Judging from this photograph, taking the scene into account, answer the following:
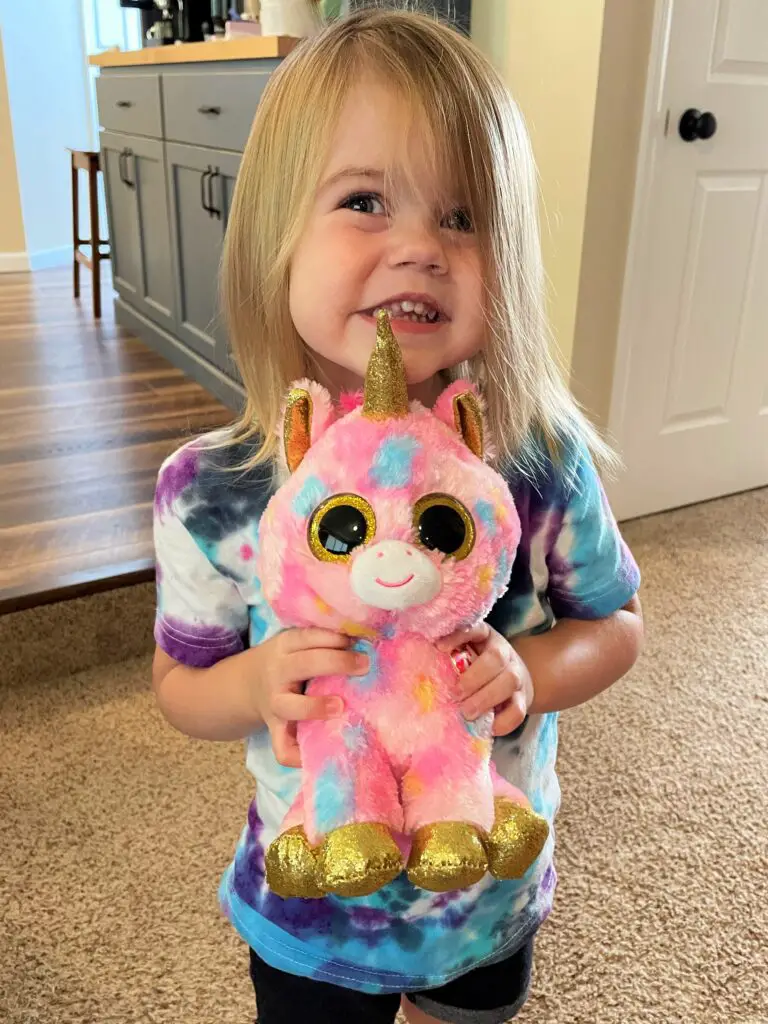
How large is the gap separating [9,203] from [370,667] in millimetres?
5075

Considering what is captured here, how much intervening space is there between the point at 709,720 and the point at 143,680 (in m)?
0.97

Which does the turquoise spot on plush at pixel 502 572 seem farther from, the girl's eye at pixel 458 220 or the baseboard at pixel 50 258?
the baseboard at pixel 50 258

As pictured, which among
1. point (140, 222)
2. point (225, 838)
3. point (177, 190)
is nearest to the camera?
point (225, 838)

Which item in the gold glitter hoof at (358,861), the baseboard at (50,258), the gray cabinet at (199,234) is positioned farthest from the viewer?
the baseboard at (50,258)

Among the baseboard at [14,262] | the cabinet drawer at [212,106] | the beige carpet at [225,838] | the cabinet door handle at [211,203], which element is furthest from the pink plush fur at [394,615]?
the baseboard at [14,262]

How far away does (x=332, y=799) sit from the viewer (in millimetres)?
450

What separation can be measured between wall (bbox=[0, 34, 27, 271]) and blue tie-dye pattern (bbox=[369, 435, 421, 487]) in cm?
504

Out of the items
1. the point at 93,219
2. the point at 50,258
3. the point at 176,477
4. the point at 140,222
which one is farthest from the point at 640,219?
the point at 50,258

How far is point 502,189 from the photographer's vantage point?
0.59 metres

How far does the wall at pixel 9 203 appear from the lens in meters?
4.69

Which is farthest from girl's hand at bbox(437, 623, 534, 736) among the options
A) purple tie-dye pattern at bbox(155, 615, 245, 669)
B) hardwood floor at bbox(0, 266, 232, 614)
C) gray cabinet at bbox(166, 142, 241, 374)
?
gray cabinet at bbox(166, 142, 241, 374)

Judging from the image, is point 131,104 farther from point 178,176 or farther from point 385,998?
point 385,998

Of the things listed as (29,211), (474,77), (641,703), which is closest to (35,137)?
(29,211)

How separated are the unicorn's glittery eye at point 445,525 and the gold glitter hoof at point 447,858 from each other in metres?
0.13
